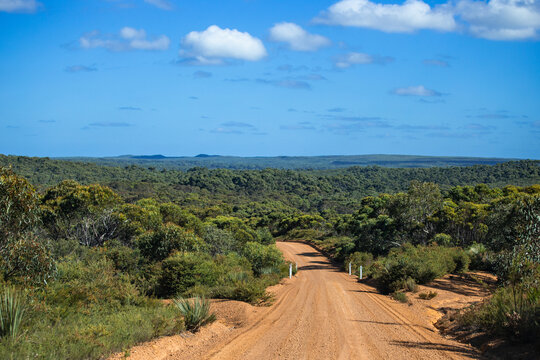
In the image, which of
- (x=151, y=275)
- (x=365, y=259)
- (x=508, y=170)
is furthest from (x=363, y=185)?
(x=151, y=275)

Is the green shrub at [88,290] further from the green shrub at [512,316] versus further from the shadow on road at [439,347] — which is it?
the green shrub at [512,316]

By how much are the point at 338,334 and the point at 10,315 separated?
662 cm

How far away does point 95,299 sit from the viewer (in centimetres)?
1030

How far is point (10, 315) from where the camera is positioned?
24.1 ft

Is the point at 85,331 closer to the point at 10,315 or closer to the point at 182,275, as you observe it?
the point at 10,315

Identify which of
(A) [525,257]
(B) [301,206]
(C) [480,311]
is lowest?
(B) [301,206]

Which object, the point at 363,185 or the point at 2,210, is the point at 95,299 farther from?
the point at 363,185

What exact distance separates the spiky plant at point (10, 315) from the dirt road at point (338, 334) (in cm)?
334

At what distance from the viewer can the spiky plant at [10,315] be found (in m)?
7.21

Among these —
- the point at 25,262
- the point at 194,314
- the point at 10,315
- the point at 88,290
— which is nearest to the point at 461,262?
the point at 194,314

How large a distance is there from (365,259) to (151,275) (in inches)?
726

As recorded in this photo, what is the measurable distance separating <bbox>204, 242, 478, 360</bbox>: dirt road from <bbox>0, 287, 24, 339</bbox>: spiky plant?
3.34 meters

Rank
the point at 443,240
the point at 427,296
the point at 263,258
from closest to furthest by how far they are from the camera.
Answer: the point at 427,296, the point at 263,258, the point at 443,240

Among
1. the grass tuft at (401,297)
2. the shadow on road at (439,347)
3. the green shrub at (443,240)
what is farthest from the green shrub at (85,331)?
the green shrub at (443,240)
